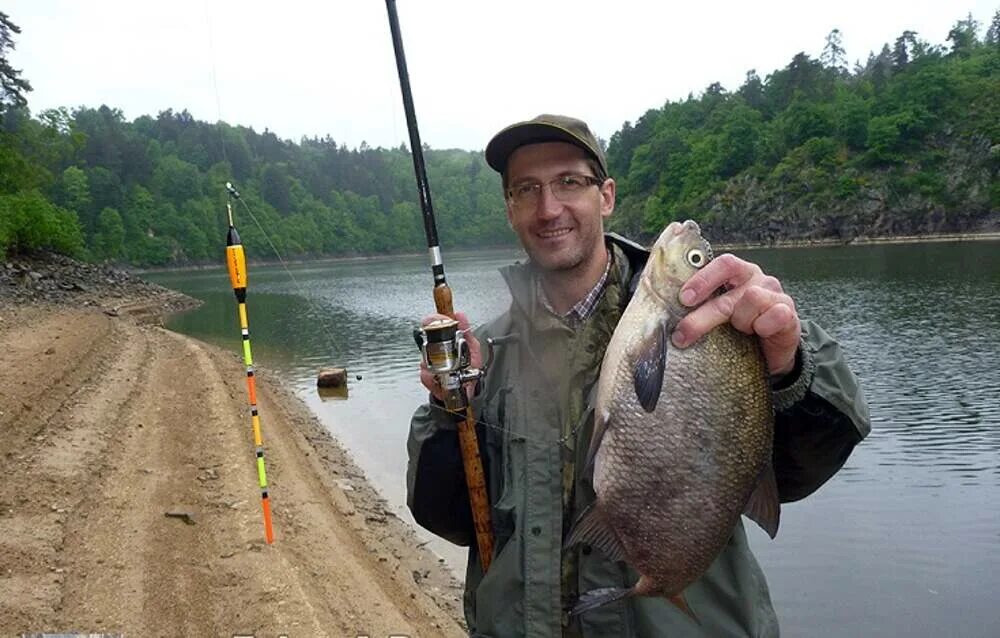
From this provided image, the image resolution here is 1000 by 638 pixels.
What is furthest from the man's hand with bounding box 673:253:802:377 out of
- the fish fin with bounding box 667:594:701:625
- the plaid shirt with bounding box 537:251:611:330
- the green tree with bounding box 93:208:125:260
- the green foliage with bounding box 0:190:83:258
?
the green tree with bounding box 93:208:125:260

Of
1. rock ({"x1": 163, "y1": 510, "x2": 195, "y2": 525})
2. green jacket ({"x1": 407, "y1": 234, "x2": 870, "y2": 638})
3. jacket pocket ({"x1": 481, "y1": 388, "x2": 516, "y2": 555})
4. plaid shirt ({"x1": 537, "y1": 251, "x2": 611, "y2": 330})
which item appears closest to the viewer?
green jacket ({"x1": 407, "y1": 234, "x2": 870, "y2": 638})

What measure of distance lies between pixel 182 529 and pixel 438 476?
229 inches

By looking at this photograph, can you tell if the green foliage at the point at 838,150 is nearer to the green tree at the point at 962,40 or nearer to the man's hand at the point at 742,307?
the green tree at the point at 962,40

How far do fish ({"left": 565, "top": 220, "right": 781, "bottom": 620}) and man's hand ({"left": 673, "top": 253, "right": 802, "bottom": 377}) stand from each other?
5 centimetres

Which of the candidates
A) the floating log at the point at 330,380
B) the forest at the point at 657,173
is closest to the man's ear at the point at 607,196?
the floating log at the point at 330,380

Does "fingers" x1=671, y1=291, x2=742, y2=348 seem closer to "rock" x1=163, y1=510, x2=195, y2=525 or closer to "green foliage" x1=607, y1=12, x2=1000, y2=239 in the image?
"rock" x1=163, y1=510, x2=195, y2=525

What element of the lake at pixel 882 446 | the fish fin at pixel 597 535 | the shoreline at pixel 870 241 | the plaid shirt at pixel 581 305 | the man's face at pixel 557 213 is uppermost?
the man's face at pixel 557 213

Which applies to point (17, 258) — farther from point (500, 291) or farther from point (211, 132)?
point (211, 132)

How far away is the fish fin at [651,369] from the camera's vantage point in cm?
218

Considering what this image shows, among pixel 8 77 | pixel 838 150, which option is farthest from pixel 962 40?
pixel 8 77

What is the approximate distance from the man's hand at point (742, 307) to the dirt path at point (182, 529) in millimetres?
4855

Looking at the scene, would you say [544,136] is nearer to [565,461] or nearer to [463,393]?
[463,393]

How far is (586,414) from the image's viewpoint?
2.50m

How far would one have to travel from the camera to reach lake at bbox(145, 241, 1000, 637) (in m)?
9.09
